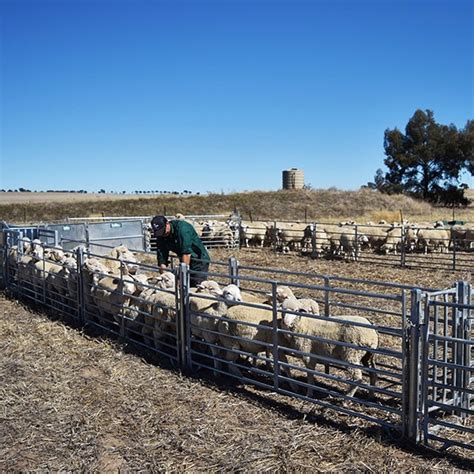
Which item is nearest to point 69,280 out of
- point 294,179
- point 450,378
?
point 450,378

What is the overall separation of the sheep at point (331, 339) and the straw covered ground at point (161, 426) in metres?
0.51

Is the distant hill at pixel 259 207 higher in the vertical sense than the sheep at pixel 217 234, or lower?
higher

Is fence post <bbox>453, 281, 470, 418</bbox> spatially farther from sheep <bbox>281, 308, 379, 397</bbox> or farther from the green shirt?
the green shirt

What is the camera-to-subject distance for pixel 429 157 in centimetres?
5469

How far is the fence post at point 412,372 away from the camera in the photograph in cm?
491

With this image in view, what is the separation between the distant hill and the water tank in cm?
753

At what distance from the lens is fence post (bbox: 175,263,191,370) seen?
23.5 ft

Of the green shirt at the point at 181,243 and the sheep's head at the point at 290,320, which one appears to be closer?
the sheep's head at the point at 290,320

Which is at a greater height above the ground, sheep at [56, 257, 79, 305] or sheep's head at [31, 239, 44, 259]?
sheep's head at [31, 239, 44, 259]

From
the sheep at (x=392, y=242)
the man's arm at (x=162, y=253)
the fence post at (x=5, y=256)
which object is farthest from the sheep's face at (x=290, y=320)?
the sheep at (x=392, y=242)

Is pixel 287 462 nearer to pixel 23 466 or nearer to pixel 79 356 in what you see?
pixel 23 466

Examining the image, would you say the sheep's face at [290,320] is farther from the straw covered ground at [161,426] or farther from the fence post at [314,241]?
the fence post at [314,241]

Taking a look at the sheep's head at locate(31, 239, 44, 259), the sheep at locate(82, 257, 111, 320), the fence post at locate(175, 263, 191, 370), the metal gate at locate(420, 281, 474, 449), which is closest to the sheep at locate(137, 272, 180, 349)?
the fence post at locate(175, 263, 191, 370)

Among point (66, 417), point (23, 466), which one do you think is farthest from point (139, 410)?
point (23, 466)
